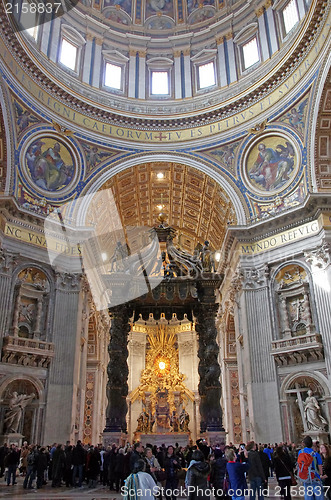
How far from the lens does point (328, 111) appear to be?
16875mm

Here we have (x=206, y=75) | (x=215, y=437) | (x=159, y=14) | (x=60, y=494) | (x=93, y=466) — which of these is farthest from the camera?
(x=159, y=14)

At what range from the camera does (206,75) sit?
2225cm

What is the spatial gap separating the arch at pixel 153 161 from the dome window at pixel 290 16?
21.6 ft

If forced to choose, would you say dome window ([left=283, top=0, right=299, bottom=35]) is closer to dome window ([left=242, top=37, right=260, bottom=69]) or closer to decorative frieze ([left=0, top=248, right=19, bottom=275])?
dome window ([left=242, top=37, right=260, bottom=69])

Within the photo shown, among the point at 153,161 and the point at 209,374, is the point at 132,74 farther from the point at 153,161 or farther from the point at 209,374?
the point at 209,374

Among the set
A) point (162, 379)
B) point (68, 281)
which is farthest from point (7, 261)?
point (162, 379)

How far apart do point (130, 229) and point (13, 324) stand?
11.5 metres

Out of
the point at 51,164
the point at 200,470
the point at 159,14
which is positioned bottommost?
the point at 200,470

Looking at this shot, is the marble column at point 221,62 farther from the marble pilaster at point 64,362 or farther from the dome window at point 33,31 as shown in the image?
the marble pilaster at point 64,362

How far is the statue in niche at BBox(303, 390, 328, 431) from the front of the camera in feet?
47.8

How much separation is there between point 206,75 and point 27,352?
15.4 meters

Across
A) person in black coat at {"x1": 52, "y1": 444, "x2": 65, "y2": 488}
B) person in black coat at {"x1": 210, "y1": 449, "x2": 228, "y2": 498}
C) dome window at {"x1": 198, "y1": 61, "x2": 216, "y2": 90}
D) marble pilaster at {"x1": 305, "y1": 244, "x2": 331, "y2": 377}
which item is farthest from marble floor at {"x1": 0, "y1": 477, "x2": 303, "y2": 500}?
dome window at {"x1": 198, "y1": 61, "x2": 216, "y2": 90}

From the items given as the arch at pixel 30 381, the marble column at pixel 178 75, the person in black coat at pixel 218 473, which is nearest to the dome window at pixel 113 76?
the marble column at pixel 178 75

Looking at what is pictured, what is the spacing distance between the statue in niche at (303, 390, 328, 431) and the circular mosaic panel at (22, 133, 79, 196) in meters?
12.3
